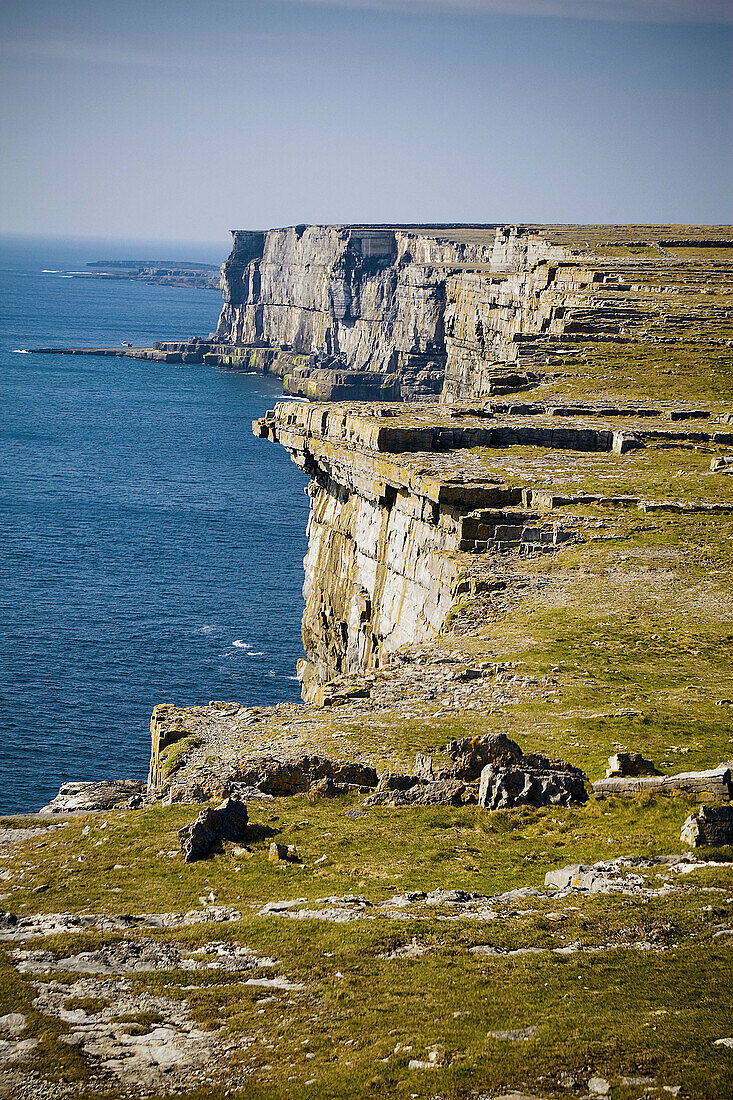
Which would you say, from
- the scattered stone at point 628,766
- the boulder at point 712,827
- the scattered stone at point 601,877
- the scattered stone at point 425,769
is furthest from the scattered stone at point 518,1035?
the scattered stone at point 425,769

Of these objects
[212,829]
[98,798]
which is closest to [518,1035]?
[212,829]

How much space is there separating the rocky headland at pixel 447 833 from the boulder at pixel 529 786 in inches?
3.1

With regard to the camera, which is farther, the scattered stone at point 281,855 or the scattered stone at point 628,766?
the scattered stone at point 628,766

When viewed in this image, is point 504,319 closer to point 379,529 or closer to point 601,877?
point 379,529

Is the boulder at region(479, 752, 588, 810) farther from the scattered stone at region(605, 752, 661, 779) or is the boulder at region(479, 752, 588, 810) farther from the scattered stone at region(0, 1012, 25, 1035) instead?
the scattered stone at region(0, 1012, 25, 1035)

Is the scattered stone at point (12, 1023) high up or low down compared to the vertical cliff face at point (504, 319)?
down

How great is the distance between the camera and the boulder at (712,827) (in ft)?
65.4

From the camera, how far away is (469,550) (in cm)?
3838

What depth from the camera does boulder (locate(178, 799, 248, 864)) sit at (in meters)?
22.5

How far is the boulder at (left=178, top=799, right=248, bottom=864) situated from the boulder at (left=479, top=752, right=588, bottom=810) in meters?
4.69

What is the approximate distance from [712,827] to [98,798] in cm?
1623

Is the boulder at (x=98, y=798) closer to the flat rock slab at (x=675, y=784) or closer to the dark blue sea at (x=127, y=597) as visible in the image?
the flat rock slab at (x=675, y=784)

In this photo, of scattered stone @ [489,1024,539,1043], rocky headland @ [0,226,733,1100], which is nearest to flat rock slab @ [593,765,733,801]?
rocky headland @ [0,226,733,1100]

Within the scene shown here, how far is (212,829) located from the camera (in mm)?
22969
